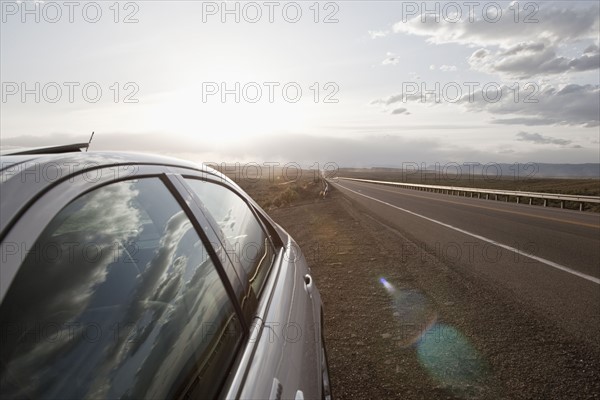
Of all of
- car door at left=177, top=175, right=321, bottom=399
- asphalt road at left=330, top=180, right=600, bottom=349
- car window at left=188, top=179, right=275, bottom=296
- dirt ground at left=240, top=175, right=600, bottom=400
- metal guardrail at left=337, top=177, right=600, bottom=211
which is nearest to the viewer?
car door at left=177, top=175, right=321, bottom=399

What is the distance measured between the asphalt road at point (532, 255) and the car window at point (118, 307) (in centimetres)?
419

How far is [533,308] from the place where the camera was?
19.1 ft

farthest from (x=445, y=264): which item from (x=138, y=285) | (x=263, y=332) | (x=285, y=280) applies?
(x=138, y=285)

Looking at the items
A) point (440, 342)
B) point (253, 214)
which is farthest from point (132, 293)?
point (440, 342)

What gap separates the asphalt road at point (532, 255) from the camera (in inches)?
228

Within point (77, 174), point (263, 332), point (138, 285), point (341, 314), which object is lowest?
point (341, 314)

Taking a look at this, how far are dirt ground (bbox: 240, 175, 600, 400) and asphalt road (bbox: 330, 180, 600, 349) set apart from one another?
0.31m

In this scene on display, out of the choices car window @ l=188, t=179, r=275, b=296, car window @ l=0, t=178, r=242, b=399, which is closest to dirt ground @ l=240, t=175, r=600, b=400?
car window @ l=188, t=179, r=275, b=296

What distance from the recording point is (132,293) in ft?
5.16

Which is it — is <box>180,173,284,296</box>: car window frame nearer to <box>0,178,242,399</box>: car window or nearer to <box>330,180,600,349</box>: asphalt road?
<box>0,178,242,399</box>: car window

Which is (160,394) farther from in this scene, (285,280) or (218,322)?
(285,280)

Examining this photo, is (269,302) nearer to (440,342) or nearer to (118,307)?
(118,307)

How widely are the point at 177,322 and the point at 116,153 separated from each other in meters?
0.67

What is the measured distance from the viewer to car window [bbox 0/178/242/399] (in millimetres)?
1191
